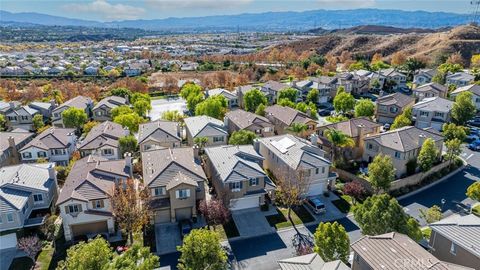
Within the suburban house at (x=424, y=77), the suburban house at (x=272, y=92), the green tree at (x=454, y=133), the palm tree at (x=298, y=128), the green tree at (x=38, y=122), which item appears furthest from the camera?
the suburban house at (x=424, y=77)

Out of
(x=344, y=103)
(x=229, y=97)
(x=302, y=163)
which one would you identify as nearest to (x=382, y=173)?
(x=302, y=163)

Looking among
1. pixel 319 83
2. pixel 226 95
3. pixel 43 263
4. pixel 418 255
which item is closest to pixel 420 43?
pixel 319 83

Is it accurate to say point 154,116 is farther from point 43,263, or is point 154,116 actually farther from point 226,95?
point 43,263

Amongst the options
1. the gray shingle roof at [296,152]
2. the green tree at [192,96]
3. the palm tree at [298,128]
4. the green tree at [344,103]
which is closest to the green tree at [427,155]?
the gray shingle roof at [296,152]

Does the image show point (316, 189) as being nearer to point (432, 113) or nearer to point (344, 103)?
point (344, 103)

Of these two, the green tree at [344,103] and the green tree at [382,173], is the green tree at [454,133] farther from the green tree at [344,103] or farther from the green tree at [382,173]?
the green tree at [344,103]
